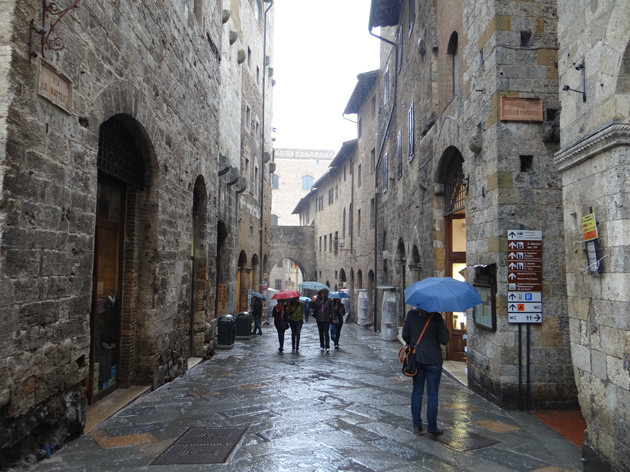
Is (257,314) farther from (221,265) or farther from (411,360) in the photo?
(411,360)

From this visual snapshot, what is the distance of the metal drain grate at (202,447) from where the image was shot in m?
4.29

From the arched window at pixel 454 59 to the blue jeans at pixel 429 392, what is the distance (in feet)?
19.4

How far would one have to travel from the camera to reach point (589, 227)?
13.6ft

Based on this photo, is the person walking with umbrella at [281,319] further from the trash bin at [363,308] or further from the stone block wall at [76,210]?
the trash bin at [363,308]

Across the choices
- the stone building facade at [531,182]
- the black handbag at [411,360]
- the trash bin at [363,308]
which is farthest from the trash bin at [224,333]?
the trash bin at [363,308]

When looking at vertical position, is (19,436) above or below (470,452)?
above

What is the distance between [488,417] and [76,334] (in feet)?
14.8

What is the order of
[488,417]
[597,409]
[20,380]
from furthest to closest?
1. [488,417]
2. [597,409]
3. [20,380]

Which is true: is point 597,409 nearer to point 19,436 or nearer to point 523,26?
point 19,436

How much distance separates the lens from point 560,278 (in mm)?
6484

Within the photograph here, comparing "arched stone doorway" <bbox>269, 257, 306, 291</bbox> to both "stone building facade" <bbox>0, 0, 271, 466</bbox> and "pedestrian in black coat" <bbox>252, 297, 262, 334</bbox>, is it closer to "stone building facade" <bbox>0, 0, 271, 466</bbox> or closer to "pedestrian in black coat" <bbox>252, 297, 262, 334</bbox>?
"pedestrian in black coat" <bbox>252, 297, 262, 334</bbox>

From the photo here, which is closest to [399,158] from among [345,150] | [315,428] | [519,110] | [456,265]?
[456,265]

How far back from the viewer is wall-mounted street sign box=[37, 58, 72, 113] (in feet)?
13.1

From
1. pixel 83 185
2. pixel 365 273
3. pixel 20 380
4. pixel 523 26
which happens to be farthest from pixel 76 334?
pixel 365 273
